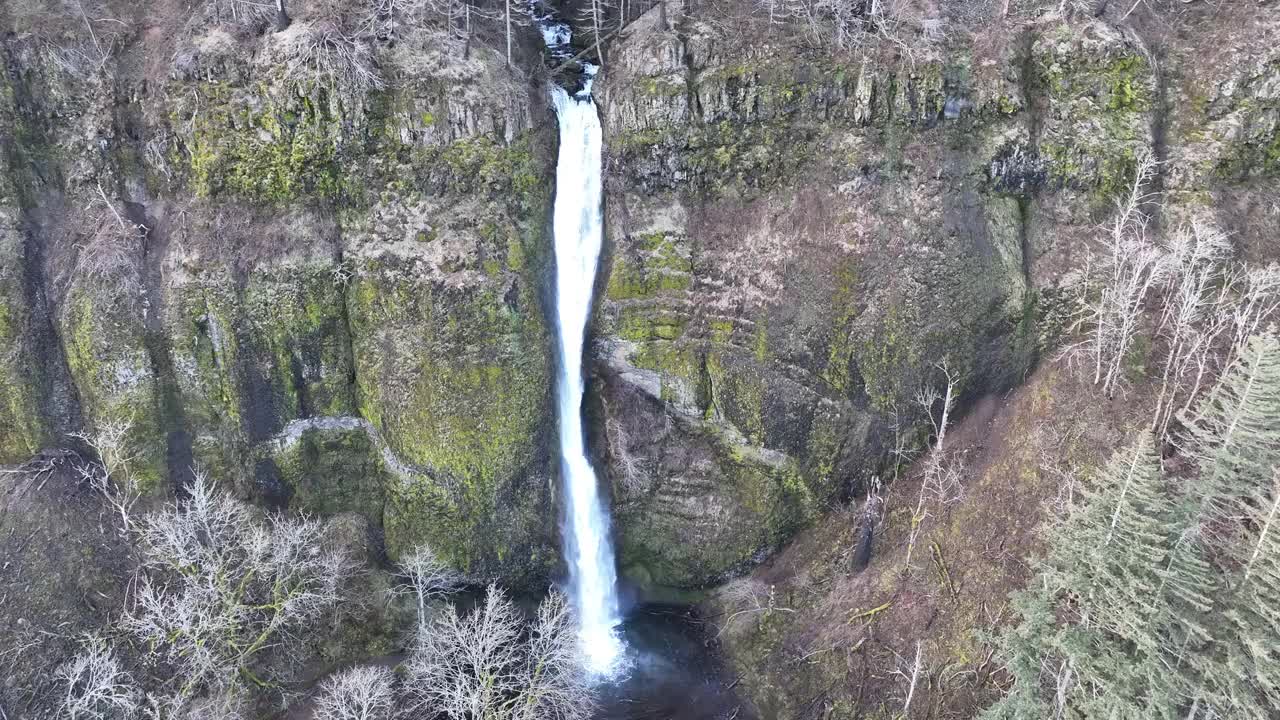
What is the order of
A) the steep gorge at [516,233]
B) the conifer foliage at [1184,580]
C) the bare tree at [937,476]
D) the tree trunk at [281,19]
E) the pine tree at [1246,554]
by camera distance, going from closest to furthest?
1. the pine tree at [1246,554]
2. the conifer foliage at [1184,580]
3. the bare tree at [937,476]
4. the steep gorge at [516,233]
5. the tree trunk at [281,19]

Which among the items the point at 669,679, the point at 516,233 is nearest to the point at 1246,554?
the point at 669,679

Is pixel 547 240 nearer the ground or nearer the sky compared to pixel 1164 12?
nearer the ground

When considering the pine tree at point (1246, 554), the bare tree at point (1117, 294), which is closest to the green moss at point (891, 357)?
the bare tree at point (1117, 294)

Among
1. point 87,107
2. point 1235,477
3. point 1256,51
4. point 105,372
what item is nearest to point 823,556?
point 1235,477

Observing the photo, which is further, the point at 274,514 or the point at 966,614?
the point at 274,514

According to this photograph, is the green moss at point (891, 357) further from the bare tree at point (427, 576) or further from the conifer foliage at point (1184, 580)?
the bare tree at point (427, 576)

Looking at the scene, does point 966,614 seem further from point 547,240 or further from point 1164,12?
point 1164,12
